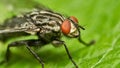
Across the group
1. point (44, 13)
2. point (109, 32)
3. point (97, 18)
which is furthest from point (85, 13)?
point (44, 13)

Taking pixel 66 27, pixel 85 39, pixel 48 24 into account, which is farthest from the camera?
pixel 85 39

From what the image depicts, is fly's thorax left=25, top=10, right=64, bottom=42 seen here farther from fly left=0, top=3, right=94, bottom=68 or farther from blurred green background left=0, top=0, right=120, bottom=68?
blurred green background left=0, top=0, right=120, bottom=68

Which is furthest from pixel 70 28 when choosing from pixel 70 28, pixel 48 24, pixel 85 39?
pixel 85 39

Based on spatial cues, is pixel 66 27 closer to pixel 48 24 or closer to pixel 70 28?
pixel 70 28

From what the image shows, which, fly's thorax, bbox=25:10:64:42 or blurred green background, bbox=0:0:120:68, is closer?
blurred green background, bbox=0:0:120:68

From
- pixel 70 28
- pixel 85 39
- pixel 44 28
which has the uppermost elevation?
pixel 44 28

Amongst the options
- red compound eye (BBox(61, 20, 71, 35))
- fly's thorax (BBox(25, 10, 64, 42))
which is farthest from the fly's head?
fly's thorax (BBox(25, 10, 64, 42))

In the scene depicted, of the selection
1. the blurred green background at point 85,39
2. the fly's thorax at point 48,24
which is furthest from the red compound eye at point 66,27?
the blurred green background at point 85,39
